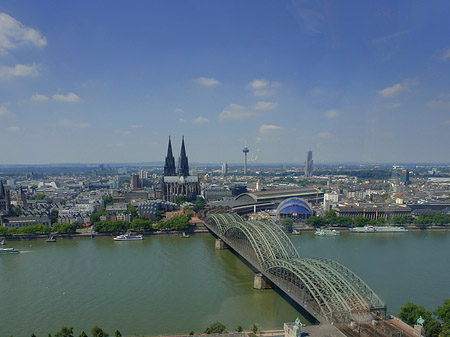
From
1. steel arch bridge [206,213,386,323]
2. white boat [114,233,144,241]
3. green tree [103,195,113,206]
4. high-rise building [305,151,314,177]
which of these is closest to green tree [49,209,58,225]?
white boat [114,233,144,241]

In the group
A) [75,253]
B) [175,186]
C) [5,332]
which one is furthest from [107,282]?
[175,186]

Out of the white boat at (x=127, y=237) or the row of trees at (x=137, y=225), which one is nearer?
the white boat at (x=127, y=237)

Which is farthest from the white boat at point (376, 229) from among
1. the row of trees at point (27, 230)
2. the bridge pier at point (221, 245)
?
the row of trees at point (27, 230)

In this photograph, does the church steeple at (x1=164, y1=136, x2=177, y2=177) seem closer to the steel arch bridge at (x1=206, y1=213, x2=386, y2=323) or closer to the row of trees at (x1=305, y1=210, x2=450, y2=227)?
the row of trees at (x1=305, y1=210, x2=450, y2=227)

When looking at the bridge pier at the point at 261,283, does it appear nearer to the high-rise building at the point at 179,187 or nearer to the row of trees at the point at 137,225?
the row of trees at the point at 137,225

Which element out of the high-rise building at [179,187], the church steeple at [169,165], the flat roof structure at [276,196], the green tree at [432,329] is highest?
the church steeple at [169,165]
